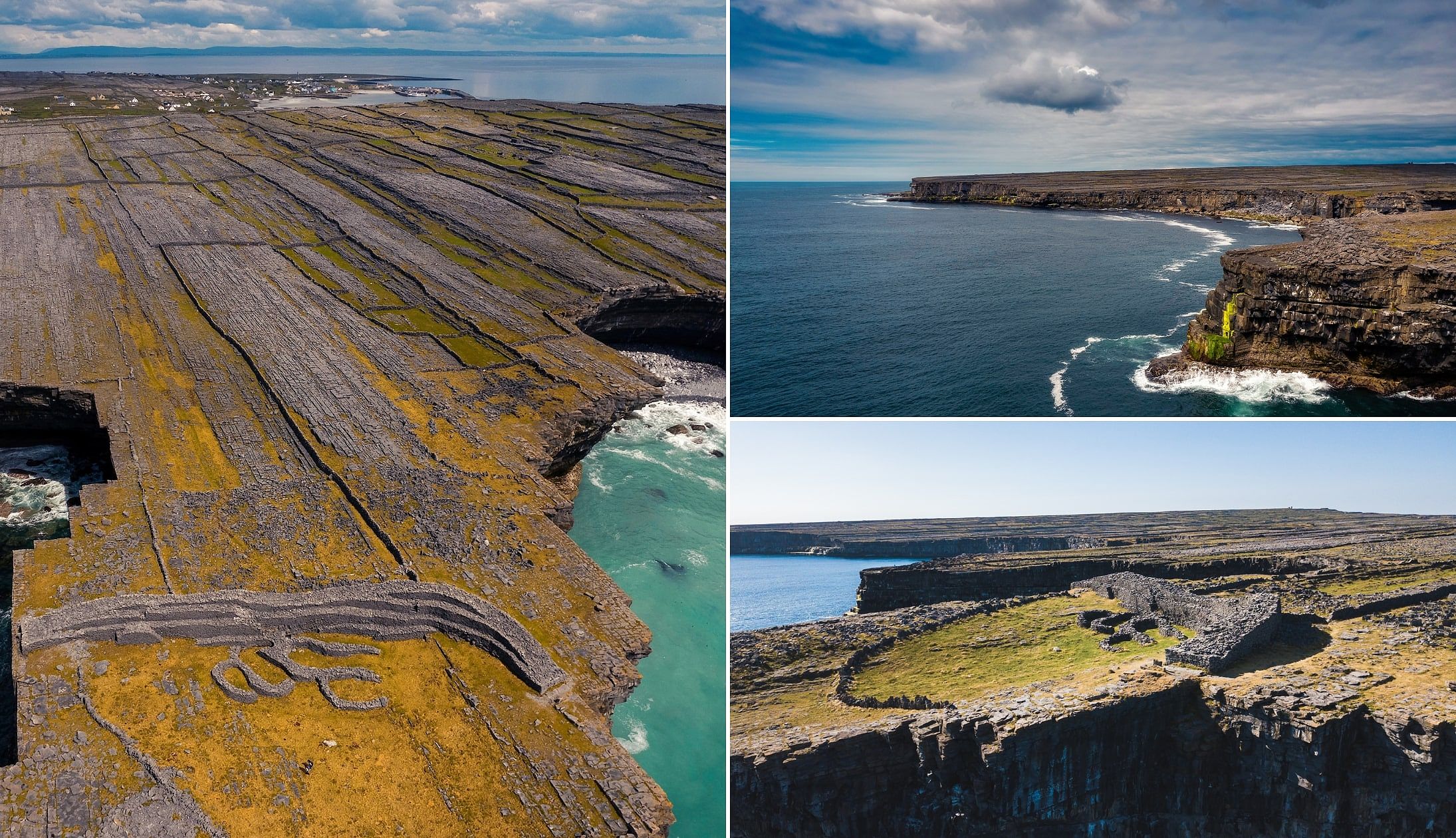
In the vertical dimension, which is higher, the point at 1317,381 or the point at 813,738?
the point at 1317,381

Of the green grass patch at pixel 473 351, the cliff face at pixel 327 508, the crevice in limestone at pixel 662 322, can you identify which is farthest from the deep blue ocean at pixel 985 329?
the green grass patch at pixel 473 351

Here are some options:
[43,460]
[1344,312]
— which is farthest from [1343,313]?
Result: [43,460]

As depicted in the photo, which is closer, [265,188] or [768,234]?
[265,188]

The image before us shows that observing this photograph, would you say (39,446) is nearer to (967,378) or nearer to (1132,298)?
(967,378)

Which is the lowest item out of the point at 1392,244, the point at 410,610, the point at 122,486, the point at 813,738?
the point at 813,738

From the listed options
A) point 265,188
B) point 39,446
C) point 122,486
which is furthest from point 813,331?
point 265,188

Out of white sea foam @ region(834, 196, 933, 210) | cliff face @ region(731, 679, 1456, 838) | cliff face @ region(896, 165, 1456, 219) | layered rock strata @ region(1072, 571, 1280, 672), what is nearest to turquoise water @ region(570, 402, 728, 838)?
cliff face @ region(731, 679, 1456, 838)

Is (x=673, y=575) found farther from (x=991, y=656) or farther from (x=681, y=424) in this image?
(x=681, y=424)

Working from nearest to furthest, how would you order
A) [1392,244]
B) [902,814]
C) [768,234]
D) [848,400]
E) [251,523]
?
1. [902,814]
2. [251,523]
3. [848,400]
4. [1392,244]
5. [768,234]
